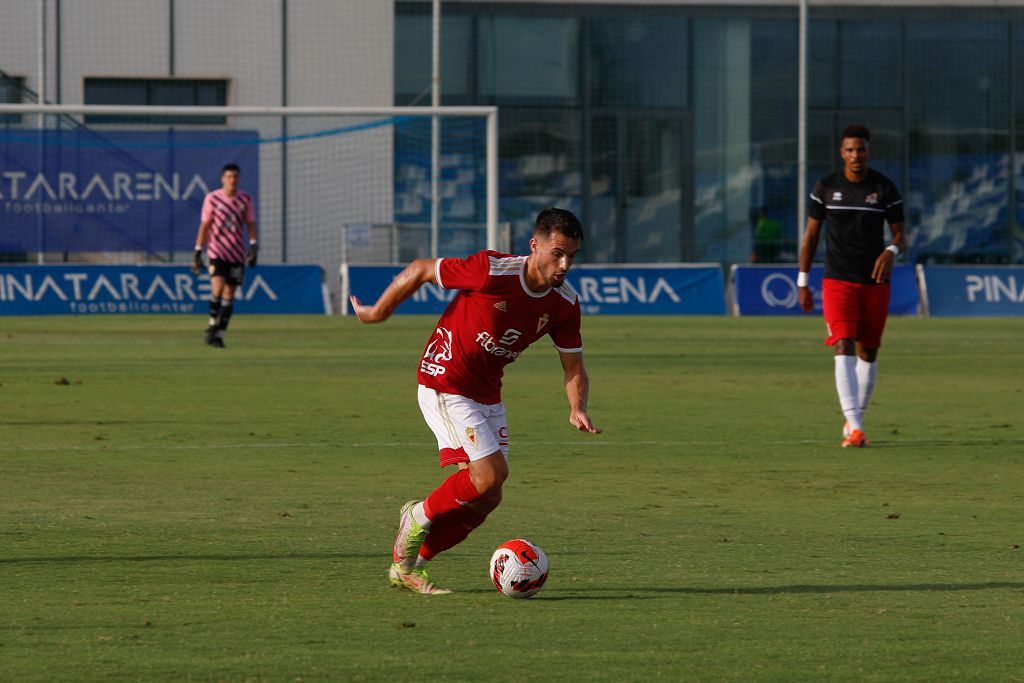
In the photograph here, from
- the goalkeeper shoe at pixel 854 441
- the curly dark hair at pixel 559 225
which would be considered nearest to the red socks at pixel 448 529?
the curly dark hair at pixel 559 225

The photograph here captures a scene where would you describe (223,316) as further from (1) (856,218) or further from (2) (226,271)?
(1) (856,218)

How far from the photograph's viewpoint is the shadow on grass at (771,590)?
6121 mm

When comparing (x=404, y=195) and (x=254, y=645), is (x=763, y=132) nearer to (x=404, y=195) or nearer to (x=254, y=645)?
(x=404, y=195)

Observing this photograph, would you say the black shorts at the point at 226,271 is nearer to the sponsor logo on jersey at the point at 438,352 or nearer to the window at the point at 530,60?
the sponsor logo on jersey at the point at 438,352

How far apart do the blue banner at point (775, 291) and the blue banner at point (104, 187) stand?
8585 mm

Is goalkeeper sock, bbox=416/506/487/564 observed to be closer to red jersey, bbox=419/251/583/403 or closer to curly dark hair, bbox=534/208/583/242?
red jersey, bbox=419/251/583/403

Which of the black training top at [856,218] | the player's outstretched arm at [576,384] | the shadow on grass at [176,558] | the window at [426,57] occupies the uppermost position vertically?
the window at [426,57]

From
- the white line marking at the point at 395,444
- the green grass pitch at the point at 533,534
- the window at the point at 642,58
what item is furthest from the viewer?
the window at the point at 642,58

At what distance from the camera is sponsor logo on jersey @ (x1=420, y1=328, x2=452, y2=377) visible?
6.33m

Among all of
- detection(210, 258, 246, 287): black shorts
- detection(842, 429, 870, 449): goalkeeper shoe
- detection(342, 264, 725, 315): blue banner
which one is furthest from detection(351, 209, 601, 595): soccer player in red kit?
detection(342, 264, 725, 315): blue banner

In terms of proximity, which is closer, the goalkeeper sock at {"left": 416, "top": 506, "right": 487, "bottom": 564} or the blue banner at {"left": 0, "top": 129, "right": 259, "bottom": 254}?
the goalkeeper sock at {"left": 416, "top": 506, "right": 487, "bottom": 564}

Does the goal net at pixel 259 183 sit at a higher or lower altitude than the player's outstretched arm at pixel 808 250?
higher

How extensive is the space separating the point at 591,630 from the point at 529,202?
96.5 feet

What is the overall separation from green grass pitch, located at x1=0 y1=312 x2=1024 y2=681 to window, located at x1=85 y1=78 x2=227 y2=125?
18.3 meters
